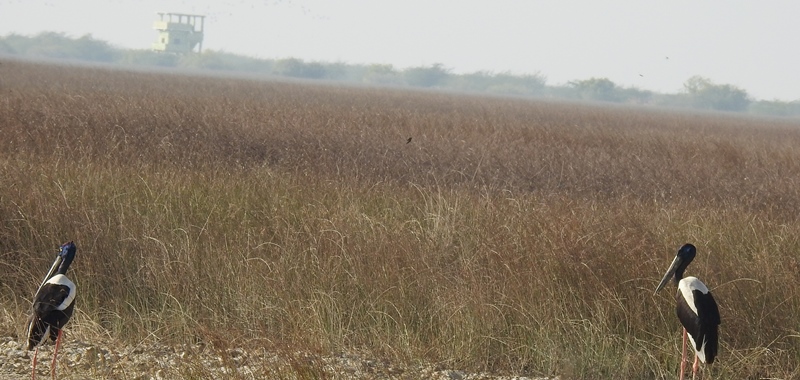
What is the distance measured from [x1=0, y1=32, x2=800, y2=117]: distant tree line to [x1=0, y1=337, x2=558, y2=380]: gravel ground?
12730cm

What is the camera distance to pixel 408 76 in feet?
487

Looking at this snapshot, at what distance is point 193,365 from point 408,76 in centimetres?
14391

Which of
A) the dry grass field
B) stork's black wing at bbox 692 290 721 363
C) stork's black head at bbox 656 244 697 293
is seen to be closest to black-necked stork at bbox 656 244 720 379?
stork's black wing at bbox 692 290 721 363

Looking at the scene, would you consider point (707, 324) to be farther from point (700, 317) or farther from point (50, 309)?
point (50, 309)

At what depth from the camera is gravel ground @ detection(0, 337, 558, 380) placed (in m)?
5.51

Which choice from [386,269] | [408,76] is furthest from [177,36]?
[386,269]

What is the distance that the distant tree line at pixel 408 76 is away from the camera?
136 meters

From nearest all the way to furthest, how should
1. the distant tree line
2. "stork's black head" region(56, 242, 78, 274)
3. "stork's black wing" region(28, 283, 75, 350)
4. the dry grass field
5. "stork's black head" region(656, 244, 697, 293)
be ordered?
"stork's black wing" region(28, 283, 75, 350), "stork's black head" region(56, 242, 78, 274), "stork's black head" region(656, 244, 697, 293), the dry grass field, the distant tree line

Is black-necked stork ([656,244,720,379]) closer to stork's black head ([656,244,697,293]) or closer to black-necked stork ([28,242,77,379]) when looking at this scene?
stork's black head ([656,244,697,293])

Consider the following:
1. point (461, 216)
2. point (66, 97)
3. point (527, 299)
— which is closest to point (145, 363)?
point (527, 299)

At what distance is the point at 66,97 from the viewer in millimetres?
18859

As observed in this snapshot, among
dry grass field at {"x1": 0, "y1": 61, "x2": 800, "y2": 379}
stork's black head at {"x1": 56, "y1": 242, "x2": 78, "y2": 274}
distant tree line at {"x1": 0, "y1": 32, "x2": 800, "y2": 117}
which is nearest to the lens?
stork's black head at {"x1": 56, "y1": 242, "x2": 78, "y2": 274}

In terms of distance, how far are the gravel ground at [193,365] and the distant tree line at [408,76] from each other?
5012 inches

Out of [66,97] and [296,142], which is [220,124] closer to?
[296,142]
